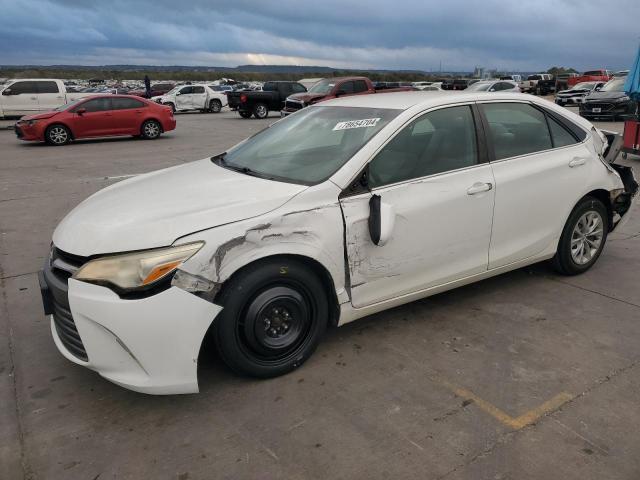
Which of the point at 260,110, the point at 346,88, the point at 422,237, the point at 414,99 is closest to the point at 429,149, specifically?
the point at 414,99

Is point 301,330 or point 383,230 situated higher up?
point 383,230

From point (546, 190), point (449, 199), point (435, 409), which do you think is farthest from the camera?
point (546, 190)

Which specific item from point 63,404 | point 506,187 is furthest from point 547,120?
point 63,404

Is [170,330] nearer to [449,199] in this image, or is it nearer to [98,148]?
[449,199]

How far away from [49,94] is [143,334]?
20.6 meters

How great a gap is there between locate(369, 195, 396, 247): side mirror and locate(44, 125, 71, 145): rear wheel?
14.3m

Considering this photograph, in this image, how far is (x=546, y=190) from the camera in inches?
159

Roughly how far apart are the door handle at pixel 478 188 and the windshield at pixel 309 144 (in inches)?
28.6

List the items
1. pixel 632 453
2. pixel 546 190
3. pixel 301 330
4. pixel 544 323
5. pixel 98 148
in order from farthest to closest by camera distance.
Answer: pixel 98 148 < pixel 546 190 < pixel 544 323 < pixel 301 330 < pixel 632 453

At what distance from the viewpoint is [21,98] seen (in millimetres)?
19797

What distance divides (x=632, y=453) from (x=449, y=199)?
1748 millimetres

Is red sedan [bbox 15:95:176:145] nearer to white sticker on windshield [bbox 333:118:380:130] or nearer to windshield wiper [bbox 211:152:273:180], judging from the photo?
windshield wiper [bbox 211:152:273:180]

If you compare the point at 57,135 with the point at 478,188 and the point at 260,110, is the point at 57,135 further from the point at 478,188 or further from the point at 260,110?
the point at 478,188

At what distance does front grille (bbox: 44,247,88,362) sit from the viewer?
2747mm
